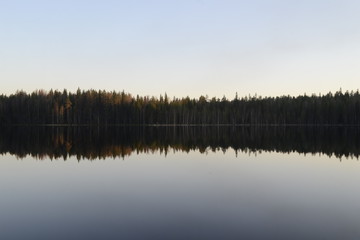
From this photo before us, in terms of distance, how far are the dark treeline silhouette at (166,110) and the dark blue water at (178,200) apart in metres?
136

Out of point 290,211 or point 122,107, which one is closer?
point 290,211

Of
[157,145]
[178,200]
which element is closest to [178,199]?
[178,200]

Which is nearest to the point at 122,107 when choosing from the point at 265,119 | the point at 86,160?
the point at 265,119

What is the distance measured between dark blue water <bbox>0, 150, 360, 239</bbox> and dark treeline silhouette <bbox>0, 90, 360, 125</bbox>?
5358 inches

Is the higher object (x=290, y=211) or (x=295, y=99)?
(x=295, y=99)

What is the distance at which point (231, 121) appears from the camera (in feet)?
583

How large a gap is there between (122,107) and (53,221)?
531 ft

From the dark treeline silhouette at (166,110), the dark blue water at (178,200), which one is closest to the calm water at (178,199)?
the dark blue water at (178,200)

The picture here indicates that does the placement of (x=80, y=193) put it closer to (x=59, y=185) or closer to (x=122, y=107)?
(x=59, y=185)

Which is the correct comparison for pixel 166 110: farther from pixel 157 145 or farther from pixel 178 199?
pixel 178 199

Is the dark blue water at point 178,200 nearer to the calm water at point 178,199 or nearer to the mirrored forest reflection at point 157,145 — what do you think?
the calm water at point 178,199

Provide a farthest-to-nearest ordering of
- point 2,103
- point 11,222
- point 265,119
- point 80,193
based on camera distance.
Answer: point 265,119 → point 2,103 → point 80,193 → point 11,222

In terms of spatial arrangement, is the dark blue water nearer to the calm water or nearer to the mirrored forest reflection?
the calm water

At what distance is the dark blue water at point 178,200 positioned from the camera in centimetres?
1330
